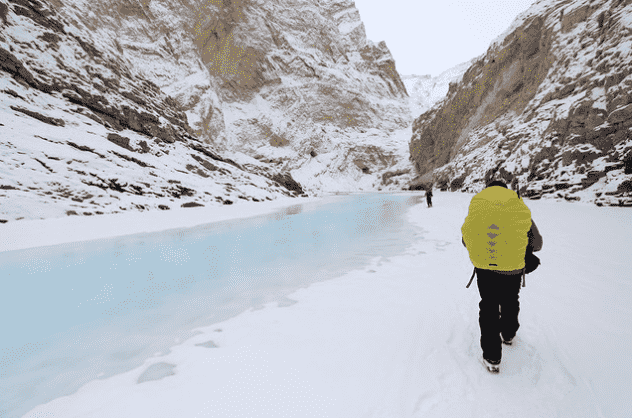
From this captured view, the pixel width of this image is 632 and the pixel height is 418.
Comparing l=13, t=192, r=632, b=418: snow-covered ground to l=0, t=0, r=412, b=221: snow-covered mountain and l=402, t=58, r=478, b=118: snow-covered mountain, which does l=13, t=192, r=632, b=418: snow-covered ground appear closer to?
l=0, t=0, r=412, b=221: snow-covered mountain

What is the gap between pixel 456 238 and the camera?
8164mm

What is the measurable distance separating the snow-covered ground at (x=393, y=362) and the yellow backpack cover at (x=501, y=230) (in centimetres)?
100

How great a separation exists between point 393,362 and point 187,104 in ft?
204

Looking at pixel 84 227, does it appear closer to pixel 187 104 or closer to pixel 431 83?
pixel 187 104

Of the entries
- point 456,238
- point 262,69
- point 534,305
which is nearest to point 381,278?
point 534,305

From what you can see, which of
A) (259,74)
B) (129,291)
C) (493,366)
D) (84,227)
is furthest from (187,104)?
(493,366)

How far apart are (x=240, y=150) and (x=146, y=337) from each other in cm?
7001

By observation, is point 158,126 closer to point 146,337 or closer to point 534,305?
point 146,337

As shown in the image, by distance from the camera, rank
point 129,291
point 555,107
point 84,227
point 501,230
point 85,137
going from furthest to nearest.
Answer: point 85,137 → point 555,107 → point 84,227 → point 129,291 → point 501,230

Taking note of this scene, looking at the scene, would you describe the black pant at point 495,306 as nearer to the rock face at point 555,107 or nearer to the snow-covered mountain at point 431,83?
the rock face at point 555,107

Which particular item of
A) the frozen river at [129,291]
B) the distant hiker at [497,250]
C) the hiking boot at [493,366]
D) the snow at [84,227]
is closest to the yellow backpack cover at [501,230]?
the distant hiker at [497,250]

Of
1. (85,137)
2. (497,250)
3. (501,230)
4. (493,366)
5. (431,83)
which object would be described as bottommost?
(493,366)

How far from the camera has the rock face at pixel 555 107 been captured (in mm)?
12680

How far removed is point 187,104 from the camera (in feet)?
178
